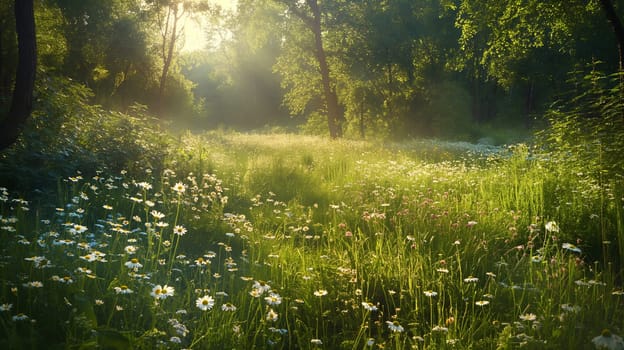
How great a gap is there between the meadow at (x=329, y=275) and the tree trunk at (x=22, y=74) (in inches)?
45.1

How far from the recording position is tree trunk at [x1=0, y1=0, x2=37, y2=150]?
6594 mm

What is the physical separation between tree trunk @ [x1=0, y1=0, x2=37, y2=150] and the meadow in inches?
45.1

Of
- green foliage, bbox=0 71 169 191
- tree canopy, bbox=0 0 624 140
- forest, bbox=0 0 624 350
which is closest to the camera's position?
forest, bbox=0 0 624 350

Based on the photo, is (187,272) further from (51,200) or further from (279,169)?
(279,169)

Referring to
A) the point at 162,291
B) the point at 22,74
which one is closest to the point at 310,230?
the point at 162,291

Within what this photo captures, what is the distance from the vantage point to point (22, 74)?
21.9 feet

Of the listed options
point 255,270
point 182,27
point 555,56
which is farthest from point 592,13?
point 555,56

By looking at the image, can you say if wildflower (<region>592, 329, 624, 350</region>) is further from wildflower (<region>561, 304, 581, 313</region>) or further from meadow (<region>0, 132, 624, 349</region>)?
wildflower (<region>561, 304, 581, 313</region>)

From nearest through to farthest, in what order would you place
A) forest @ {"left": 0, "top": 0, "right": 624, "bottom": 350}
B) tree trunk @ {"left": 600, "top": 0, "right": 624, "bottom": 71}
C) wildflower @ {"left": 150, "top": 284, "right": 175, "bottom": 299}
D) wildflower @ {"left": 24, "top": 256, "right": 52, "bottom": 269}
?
1. wildflower @ {"left": 150, "top": 284, "right": 175, "bottom": 299}
2. wildflower @ {"left": 24, "top": 256, "right": 52, "bottom": 269}
3. forest @ {"left": 0, "top": 0, "right": 624, "bottom": 350}
4. tree trunk @ {"left": 600, "top": 0, "right": 624, "bottom": 71}

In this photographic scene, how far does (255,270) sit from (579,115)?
6096 millimetres

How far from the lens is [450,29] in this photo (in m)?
35.5

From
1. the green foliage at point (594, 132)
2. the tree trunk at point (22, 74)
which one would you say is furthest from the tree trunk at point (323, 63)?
the tree trunk at point (22, 74)

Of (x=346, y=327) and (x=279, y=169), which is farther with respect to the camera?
(x=279, y=169)

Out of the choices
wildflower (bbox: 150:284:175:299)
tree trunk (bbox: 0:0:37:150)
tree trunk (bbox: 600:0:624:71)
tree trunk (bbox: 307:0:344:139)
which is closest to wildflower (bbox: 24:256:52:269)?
wildflower (bbox: 150:284:175:299)
